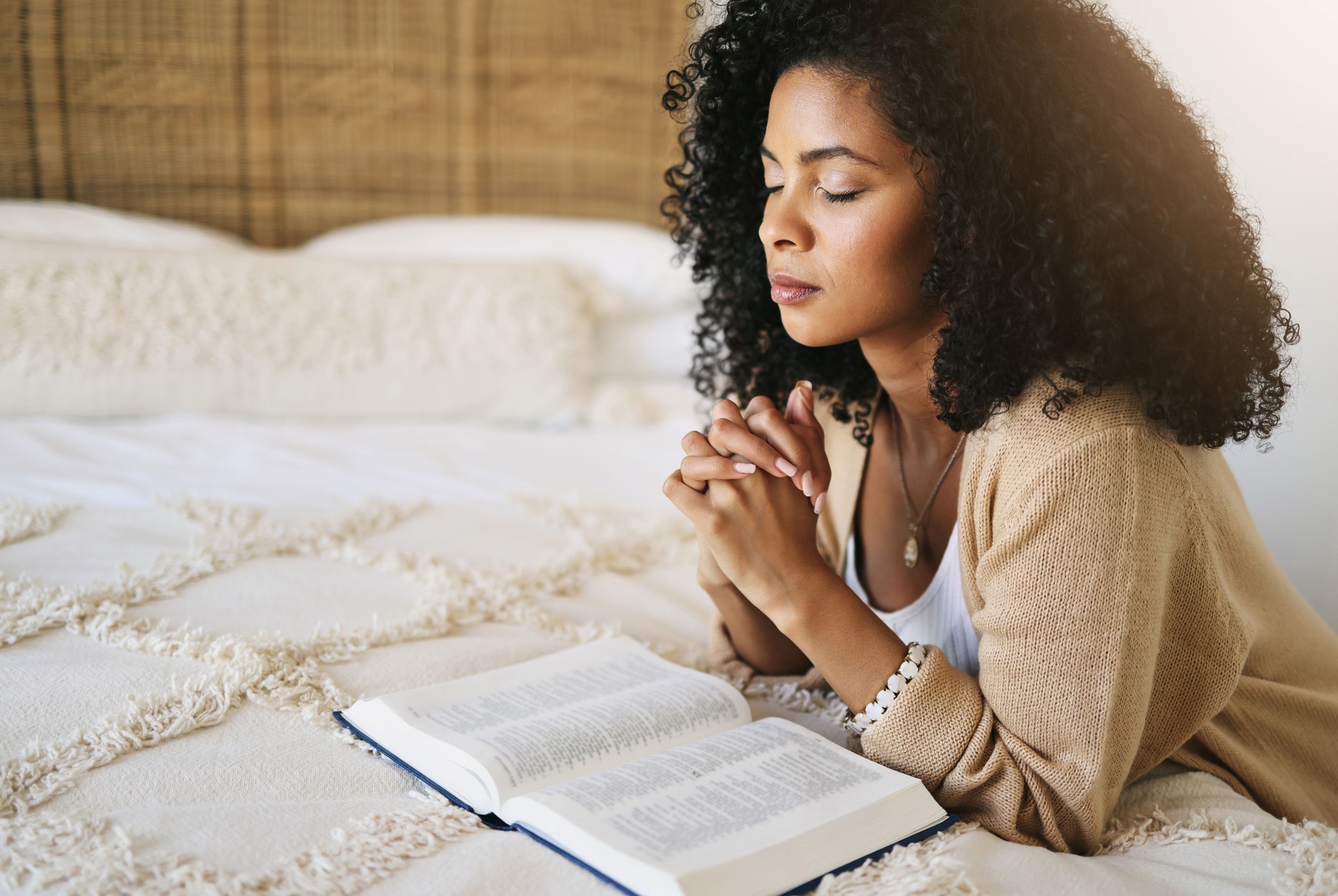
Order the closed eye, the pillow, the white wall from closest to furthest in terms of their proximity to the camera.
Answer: the closed eye
the white wall
the pillow

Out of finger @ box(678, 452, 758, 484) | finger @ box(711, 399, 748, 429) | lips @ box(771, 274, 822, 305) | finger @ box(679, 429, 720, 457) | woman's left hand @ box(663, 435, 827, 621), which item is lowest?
woman's left hand @ box(663, 435, 827, 621)

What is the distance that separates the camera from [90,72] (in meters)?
2.19

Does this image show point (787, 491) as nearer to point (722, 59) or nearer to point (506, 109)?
point (722, 59)

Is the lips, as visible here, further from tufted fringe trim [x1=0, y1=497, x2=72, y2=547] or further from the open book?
→ tufted fringe trim [x1=0, y1=497, x2=72, y2=547]

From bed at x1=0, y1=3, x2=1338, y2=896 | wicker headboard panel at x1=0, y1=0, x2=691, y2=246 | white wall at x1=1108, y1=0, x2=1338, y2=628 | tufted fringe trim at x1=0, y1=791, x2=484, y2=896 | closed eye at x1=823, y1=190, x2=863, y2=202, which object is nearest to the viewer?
tufted fringe trim at x1=0, y1=791, x2=484, y2=896

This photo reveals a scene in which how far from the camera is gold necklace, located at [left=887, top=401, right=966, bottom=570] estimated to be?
1150 mm

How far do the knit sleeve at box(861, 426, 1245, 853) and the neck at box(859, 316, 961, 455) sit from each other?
239 millimetres

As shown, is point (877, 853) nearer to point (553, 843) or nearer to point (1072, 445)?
point (553, 843)

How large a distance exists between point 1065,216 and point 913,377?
252mm

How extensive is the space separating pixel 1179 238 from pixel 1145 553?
284mm

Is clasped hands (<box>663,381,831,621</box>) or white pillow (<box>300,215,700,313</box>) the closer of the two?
clasped hands (<box>663,381,831,621</box>)

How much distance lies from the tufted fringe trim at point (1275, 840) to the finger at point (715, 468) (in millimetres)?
440

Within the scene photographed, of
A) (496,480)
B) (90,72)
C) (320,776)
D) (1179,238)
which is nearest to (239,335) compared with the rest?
(496,480)

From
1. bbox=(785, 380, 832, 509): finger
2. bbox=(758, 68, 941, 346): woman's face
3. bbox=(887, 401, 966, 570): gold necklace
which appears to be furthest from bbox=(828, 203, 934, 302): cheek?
bbox=(887, 401, 966, 570): gold necklace
